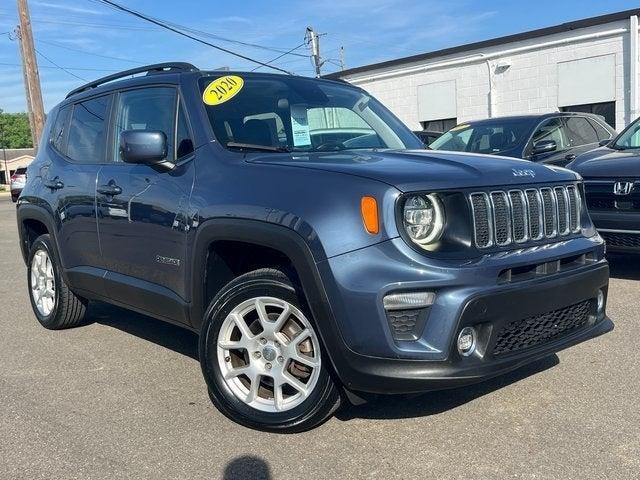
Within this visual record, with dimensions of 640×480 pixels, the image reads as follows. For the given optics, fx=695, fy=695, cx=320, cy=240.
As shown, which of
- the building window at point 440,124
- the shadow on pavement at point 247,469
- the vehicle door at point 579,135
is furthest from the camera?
the building window at point 440,124

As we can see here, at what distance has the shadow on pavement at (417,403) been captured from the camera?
3686 millimetres

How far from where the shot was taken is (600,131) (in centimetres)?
1012

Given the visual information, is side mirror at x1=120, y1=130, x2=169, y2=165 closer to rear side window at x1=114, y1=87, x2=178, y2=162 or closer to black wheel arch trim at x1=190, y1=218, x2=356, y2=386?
rear side window at x1=114, y1=87, x2=178, y2=162

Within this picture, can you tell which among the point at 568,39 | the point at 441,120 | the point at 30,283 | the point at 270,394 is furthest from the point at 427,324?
the point at 441,120

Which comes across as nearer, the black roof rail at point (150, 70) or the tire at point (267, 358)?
the tire at point (267, 358)

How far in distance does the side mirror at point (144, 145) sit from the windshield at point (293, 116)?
318 mm

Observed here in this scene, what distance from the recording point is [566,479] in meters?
2.91

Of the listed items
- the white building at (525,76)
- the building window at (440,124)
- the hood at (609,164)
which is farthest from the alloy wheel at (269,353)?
the building window at (440,124)

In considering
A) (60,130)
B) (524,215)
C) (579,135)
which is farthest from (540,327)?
(579,135)

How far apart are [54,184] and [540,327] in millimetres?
3697

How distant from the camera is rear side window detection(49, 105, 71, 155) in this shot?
5446 millimetres

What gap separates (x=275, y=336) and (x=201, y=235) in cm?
68

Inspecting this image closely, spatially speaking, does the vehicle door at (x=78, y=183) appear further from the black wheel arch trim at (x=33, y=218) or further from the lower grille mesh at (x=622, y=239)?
the lower grille mesh at (x=622, y=239)

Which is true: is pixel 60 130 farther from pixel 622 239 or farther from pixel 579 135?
pixel 579 135
